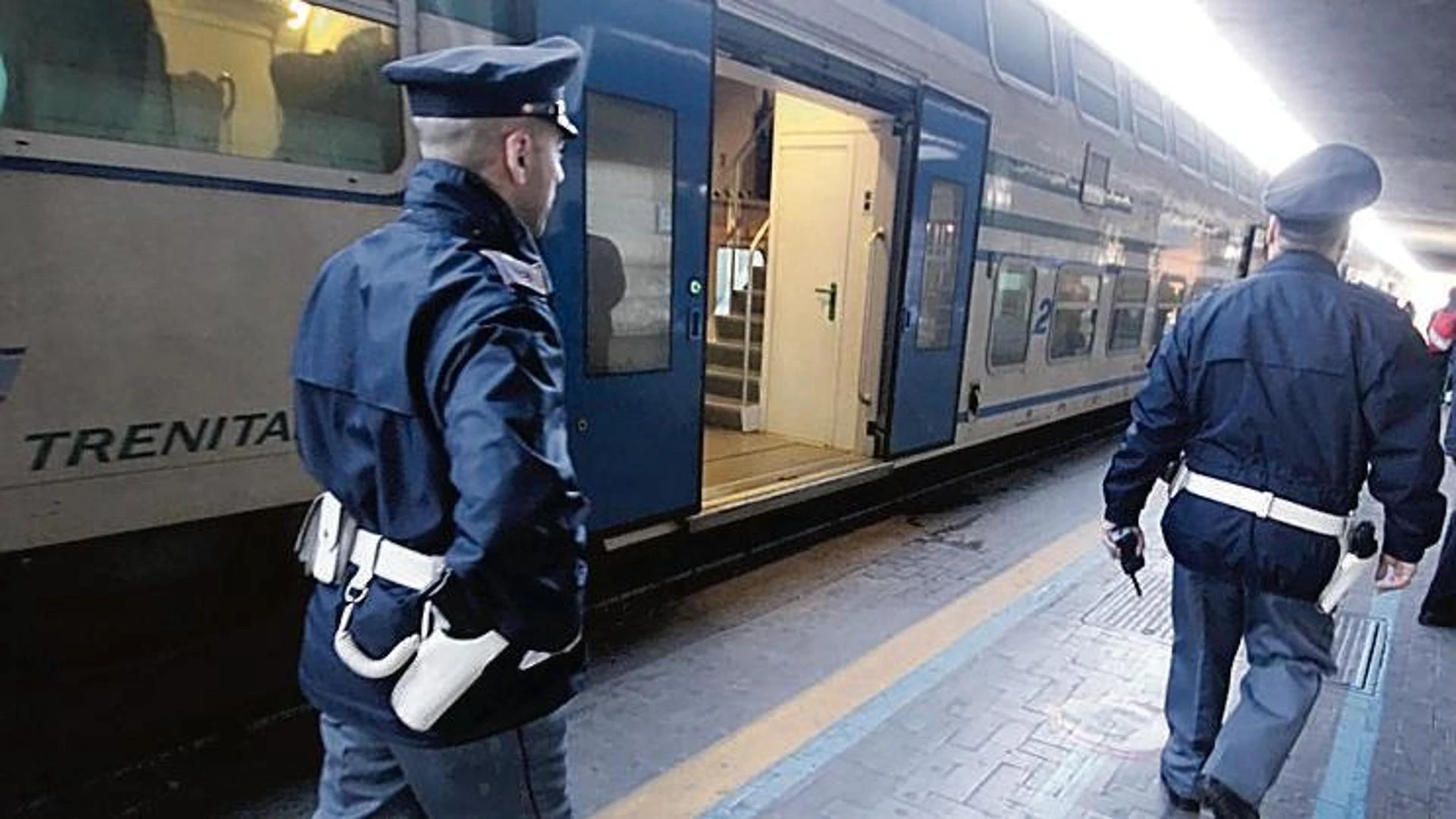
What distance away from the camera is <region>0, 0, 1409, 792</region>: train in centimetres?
199

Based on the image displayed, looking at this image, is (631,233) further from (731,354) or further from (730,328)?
(730,328)

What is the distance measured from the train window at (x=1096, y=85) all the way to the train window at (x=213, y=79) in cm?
570

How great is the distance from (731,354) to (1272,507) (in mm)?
4487

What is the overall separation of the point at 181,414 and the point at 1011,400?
5.53 m

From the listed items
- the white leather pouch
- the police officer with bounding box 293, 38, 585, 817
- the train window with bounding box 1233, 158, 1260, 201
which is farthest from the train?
the train window with bounding box 1233, 158, 1260, 201

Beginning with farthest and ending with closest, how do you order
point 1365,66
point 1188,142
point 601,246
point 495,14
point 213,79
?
1. point 1365,66
2. point 1188,142
3. point 601,246
4. point 495,14
5. point 213,79

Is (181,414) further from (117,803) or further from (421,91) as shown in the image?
(421,91)

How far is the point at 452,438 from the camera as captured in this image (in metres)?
1.13

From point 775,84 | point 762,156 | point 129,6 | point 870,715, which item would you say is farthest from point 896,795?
point 762,156

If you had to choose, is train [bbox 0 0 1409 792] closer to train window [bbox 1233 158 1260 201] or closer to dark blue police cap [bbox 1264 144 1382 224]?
dark blue police cap [bbox 1264 144 1382 224]

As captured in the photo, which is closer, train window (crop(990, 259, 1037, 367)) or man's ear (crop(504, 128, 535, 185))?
man's ear (crop(504, 128, 535, 185))

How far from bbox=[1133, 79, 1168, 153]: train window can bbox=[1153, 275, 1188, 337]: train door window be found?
138cm

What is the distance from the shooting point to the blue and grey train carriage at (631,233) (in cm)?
198

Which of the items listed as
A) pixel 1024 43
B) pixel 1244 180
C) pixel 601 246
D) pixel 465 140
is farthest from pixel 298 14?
pixel 1244 180
